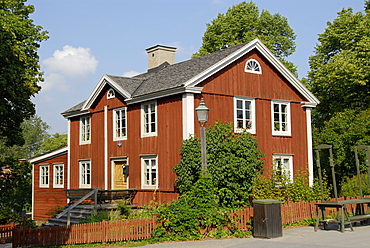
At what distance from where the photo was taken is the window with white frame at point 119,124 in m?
24.3

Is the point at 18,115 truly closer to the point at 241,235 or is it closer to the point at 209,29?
the point at 241,235

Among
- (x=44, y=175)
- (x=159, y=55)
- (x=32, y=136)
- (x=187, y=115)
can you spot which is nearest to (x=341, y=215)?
(x=187, y=115)

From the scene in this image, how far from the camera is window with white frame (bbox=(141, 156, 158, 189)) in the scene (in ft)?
72.4

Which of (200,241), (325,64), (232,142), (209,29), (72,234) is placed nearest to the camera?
(200,241)

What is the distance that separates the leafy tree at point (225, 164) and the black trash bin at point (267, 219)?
2.62 meters

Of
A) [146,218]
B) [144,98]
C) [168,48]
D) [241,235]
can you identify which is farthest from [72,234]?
[168,48]

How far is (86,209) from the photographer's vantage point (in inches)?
876

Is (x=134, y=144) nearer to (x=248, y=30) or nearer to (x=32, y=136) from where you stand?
(x=248, y=30)

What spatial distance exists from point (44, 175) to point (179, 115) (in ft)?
47.2

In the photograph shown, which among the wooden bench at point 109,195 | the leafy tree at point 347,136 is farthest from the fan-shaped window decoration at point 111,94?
the leafy tree at point 347,136

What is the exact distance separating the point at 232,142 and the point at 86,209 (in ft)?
25.2

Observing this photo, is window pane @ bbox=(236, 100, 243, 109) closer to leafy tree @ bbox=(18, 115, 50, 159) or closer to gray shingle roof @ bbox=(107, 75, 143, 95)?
gray shingle roof @ bbox=(107, 75, 143, 95)

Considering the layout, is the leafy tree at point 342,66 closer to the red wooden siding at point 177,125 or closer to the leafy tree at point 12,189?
the red wooden siding at point 177,125

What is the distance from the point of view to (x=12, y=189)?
100.0 feet
